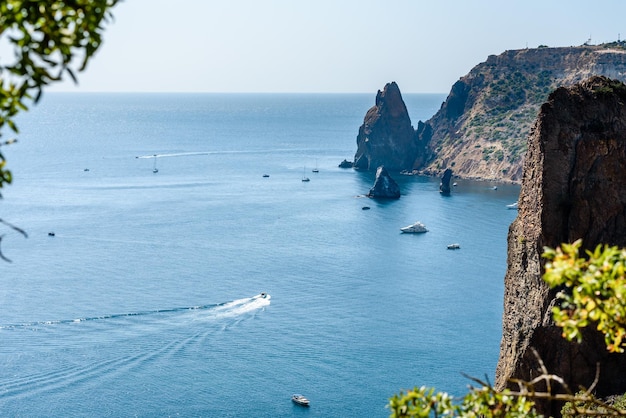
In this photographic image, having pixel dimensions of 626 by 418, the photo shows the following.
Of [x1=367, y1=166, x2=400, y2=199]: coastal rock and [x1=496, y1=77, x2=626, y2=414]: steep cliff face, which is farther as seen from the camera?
[x1=367, y1=166, x2=400, y2=199]: coastal rock

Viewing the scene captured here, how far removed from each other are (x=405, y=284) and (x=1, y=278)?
4609 cm

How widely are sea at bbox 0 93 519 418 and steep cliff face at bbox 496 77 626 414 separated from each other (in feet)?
76.6

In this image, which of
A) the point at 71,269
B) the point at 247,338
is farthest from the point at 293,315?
the point at 71,269

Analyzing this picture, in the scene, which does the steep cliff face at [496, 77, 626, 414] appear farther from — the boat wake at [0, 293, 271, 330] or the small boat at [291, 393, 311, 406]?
the boat wake at [0, 293, 271, 330]

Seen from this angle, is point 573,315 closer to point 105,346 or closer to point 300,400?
point 300,400

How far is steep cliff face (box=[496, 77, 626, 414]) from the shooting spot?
1604 inches

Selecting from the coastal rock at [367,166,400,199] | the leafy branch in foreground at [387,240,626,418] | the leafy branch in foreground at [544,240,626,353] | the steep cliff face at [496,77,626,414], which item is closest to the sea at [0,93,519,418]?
the coastal rock at [367,166,400,199]


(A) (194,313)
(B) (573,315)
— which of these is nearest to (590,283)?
(B) (573,315)

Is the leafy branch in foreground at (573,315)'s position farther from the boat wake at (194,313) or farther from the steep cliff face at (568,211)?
the boat wake at (194,313)

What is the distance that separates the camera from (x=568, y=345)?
4028cm

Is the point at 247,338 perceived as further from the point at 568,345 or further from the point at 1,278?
the point at 568,345

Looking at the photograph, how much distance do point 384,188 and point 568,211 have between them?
119913 millimetres

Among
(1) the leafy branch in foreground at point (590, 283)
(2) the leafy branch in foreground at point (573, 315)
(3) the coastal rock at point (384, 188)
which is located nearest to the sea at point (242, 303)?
(3) the coastal rock at point (384, 188)

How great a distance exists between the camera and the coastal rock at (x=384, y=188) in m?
160
